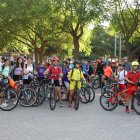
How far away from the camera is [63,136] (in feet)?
17.1

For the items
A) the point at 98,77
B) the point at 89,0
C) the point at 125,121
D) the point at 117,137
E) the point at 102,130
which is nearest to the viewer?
the point at 117,137

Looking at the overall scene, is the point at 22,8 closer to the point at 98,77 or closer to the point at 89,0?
the point at 89,0

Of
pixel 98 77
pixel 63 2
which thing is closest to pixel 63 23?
pixel 63 2

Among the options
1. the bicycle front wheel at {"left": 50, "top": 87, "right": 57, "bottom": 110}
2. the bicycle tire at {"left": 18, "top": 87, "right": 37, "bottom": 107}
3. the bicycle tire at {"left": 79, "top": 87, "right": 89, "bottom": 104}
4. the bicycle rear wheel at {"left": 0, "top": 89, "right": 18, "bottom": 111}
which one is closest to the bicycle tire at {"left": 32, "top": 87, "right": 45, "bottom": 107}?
the bicycle tire at {"left": 18, "top": 87, "right": 37, "bottom": 107}

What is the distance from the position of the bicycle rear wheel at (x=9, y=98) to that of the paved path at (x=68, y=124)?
0.22m

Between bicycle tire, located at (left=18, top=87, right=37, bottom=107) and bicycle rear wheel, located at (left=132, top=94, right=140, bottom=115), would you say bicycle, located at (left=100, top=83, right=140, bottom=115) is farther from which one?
bicycle tire, located at (left=18, top=87, right=37, bottom=107)

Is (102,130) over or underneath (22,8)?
underneath

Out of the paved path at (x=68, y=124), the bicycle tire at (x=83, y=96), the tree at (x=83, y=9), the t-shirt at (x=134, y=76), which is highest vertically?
the tree at (x=83, y=9)

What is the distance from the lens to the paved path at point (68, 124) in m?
5.27

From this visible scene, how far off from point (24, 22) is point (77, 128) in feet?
58.9

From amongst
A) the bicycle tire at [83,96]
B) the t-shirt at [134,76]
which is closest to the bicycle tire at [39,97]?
the bicycle tire at [83,96]

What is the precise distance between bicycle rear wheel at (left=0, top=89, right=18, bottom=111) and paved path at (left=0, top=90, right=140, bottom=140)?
0.22 m

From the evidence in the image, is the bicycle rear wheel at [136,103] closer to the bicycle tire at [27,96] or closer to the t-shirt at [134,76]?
the t-shirt at [134,76]

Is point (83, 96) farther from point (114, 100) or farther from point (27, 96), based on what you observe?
point (27, 96)
